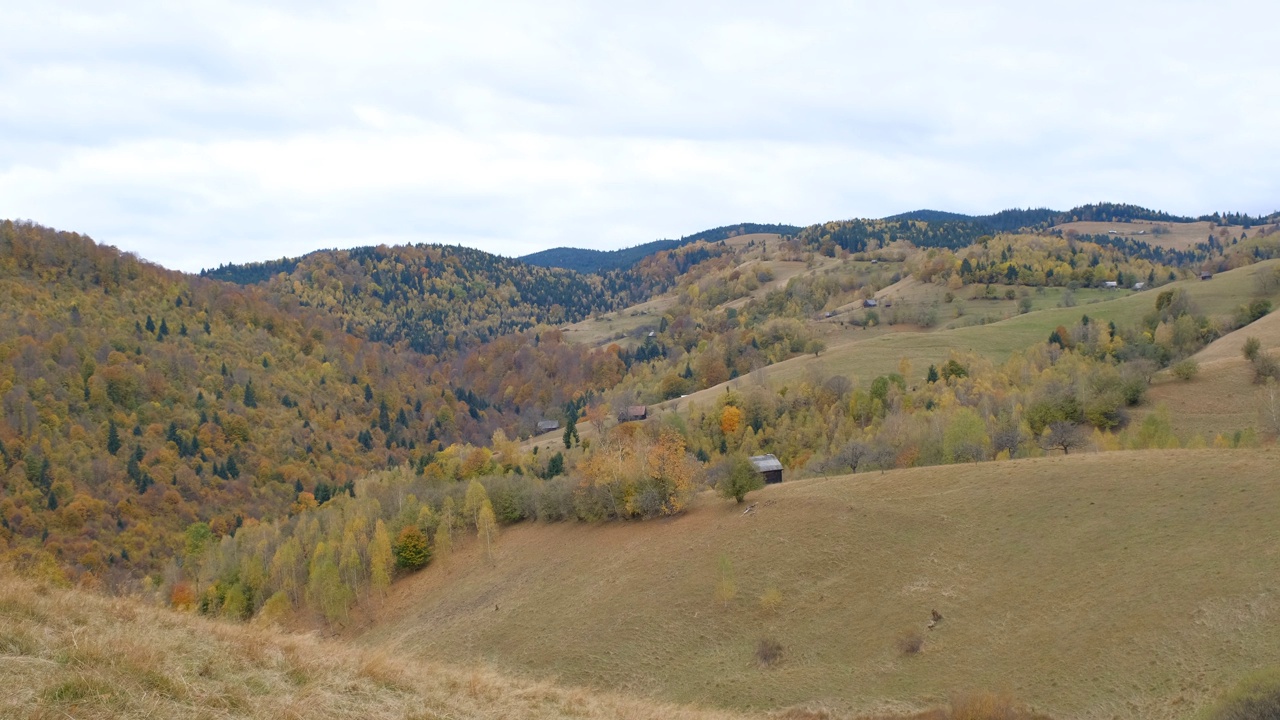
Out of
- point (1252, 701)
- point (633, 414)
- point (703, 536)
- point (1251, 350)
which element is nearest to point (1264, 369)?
point (1251, 350)

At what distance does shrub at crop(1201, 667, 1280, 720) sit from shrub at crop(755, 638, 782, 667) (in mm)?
21573

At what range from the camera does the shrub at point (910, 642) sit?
138 ft

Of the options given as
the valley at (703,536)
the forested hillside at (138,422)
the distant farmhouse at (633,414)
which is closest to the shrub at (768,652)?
the valley at (703,536)

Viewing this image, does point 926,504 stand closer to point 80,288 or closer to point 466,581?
point 466,581

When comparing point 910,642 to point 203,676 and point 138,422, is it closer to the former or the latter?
point 203,676

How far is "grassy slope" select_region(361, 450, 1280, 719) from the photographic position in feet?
118

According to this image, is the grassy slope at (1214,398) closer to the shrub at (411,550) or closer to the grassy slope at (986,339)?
the grassy slope at (986,339)

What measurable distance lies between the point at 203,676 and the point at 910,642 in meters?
35.8

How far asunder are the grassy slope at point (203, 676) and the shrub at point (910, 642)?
24439 millimetres

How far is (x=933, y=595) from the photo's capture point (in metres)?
46.6

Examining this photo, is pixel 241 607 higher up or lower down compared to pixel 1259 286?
lower down

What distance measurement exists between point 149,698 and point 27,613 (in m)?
4.79

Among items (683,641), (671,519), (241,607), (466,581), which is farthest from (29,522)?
(683,641)

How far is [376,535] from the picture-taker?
81625mm
